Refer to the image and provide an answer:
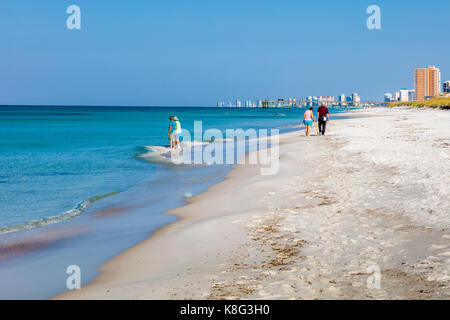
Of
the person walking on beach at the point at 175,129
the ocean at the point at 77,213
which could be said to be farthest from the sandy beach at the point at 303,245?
the person walking on beach at the point at 175,129

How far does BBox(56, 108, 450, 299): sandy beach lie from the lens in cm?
408

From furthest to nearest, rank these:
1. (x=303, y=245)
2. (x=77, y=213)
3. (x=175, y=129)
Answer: (x=175, y=129) → (x=77, y=213) → (x=303, y=245)

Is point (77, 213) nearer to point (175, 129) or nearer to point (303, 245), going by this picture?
point (303, 245)

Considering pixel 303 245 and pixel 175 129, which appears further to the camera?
pixel 175 129

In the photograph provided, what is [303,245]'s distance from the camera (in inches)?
212

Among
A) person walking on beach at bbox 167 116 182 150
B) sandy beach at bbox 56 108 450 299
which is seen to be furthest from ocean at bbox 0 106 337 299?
person walking on beach at bbox 167 116 182 150

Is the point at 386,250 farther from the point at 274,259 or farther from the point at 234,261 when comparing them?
the point at 234,261

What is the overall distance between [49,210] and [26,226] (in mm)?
1410

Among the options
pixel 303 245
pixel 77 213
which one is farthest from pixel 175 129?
pixel 303 245

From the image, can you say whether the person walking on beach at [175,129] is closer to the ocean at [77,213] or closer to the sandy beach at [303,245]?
the ocean at [77,213]

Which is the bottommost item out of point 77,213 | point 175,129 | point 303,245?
point 77,213

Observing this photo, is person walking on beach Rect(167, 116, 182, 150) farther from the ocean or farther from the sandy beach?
the sandy beach

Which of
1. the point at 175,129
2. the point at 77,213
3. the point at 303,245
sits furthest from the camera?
the point at 175,129

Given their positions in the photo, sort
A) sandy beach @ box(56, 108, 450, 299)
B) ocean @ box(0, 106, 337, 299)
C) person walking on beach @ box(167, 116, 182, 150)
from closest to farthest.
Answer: sandy beach @ box(56, 108, 450, 299) < ocean @ box(0, 106, 337, 299) < person walking on beach @ box(167, 116, 182, 150)
